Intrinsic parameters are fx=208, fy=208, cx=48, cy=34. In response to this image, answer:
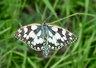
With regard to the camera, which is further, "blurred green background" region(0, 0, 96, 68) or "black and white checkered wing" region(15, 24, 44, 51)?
"blurred green background" region(0, 0, 96, 68)

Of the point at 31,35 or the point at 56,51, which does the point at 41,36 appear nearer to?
the point at 31,35

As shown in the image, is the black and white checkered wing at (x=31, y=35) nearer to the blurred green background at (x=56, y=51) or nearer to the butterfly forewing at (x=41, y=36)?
the butterfly forewing at (x=41, y=36)

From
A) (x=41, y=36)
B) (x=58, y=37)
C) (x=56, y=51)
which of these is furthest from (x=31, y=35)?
(x=56, y=51)

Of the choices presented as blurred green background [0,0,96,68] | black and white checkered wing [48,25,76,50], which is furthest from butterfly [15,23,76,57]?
blurred green background [0,0,96,68]

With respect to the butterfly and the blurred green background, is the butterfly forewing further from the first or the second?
the blurred green background

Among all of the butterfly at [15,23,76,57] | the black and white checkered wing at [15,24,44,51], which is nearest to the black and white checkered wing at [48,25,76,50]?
the butterfly at [15,23,76,57]

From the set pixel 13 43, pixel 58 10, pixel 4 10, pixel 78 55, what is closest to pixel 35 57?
pixel 13 43

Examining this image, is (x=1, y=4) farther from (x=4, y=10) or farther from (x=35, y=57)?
(x=35, y=57)

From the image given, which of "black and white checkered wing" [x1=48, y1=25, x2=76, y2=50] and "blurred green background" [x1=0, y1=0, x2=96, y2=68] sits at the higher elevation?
"blurred green background" [x1=0, y1=0, x2=96, y2=68]
